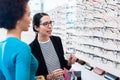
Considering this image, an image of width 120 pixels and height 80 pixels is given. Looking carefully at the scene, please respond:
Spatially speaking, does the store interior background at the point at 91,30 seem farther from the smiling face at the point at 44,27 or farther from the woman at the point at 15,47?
the woman at the point at 15,47

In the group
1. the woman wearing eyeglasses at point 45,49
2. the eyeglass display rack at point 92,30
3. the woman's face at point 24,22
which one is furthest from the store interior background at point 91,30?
the woman's face at point 24,22

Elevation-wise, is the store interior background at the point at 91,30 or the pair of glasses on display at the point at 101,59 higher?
the store interior background at the point at 91,30

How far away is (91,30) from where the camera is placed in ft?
6.38

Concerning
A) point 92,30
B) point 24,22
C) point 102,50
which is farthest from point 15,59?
point 92,30

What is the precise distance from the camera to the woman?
1.11 metres

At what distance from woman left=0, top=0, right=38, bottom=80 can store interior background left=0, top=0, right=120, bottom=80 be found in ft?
2.08

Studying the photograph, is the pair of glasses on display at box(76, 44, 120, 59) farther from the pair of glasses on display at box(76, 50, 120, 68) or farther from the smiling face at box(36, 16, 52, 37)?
the smiling face at box(36, 16, 52, 37)

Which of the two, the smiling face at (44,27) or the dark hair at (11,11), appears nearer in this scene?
the dark hair at (11,11)

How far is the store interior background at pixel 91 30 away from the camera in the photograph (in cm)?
157

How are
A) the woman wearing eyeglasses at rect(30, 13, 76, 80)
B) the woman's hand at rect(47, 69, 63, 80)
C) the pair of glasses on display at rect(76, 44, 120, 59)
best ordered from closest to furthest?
the pair of glasses on display at rect(76, 44, 120, 59) < the woman's hand at rect(47, 69, 63, 80) < the woman wearing eyeglasses at rect(30, 13, 76, 80)

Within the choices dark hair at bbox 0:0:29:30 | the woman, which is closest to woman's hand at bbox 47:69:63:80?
the woman

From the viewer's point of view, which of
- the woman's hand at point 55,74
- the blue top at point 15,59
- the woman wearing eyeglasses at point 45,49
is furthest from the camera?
the woman wearing eyeglasses at point 45,49

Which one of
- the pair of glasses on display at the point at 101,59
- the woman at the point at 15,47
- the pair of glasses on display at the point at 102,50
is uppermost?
the woman at the point at 15,47

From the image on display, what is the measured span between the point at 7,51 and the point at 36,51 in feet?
2.99
